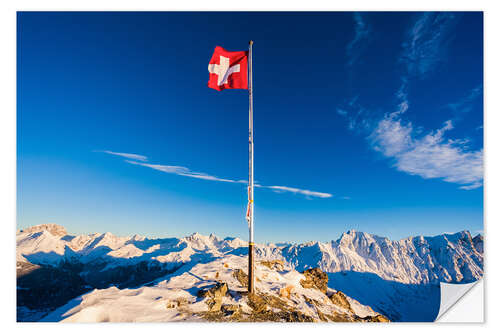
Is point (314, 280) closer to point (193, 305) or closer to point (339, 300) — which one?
point (339, 300)

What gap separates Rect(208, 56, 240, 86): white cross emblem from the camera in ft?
41.9

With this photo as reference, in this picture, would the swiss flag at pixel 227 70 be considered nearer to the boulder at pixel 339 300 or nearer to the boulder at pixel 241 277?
the boulder at pixel 241 277

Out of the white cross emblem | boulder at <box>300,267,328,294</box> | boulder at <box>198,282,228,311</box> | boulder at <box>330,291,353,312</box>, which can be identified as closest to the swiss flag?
the white cross emblem

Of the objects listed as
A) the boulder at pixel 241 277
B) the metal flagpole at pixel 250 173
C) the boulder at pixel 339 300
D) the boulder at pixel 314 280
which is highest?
the metal flagpole at pixel 250 173

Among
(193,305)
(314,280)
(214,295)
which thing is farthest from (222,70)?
(314,280)

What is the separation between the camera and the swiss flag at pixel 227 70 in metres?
12.7

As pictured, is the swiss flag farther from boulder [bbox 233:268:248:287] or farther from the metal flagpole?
boulder [bbox 233:268:248:287]

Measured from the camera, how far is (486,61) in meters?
13.2

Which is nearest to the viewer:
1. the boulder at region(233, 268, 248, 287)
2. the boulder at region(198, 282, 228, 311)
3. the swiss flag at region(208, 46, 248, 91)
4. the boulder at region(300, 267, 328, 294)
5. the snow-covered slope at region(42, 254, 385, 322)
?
the snow-covered slope at region(42, 254, 385, 322)

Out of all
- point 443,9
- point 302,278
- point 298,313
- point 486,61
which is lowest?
point 302,278

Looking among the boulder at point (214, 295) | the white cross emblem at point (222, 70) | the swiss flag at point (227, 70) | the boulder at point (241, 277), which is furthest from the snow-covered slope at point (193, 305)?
the white cross emblem at point (222, 70)
